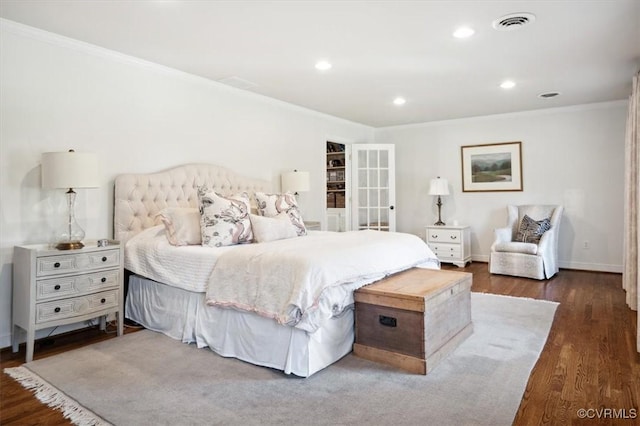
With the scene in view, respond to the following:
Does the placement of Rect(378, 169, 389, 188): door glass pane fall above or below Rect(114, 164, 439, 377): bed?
above

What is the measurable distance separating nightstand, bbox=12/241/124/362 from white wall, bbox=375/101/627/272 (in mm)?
5338

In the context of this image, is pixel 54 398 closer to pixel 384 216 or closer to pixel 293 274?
pixel 293 274

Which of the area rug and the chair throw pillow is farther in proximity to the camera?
the chair throw pillow

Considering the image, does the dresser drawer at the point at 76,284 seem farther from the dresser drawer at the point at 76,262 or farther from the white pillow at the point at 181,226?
the white pillow at the point at 181,226

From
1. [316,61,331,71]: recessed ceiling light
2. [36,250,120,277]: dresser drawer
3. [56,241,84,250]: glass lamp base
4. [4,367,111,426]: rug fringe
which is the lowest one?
[4,367,111,426]: rug fringe

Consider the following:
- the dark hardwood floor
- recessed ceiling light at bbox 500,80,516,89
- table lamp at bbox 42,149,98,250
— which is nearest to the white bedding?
table lamp at bbox 42,149,98,250

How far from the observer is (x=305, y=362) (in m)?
2.39

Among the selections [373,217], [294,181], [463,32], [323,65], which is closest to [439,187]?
[373,217]

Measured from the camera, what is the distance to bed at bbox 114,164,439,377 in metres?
2.42

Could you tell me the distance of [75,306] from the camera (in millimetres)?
2869

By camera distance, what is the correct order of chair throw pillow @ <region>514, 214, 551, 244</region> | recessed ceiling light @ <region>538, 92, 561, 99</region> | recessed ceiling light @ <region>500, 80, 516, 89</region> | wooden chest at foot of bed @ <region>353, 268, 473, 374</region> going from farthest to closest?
chair throw pillow @ <region>514, 214, 551, 244</region>, recessed ceiling light @ <region>538, 92, 561, 99</region>, recessed ceiling light @ <region>500, 80, 516, 89</region>, wooden chest at foot of bed @ <region>353, 268, 473, 374</region>

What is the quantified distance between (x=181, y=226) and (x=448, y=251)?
4401 mm

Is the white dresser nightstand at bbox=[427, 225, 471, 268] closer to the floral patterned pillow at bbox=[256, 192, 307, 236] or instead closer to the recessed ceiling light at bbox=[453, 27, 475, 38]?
the floral patterned pillow at bbox=[256, 192, 307, 236]

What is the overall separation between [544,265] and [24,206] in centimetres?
558
